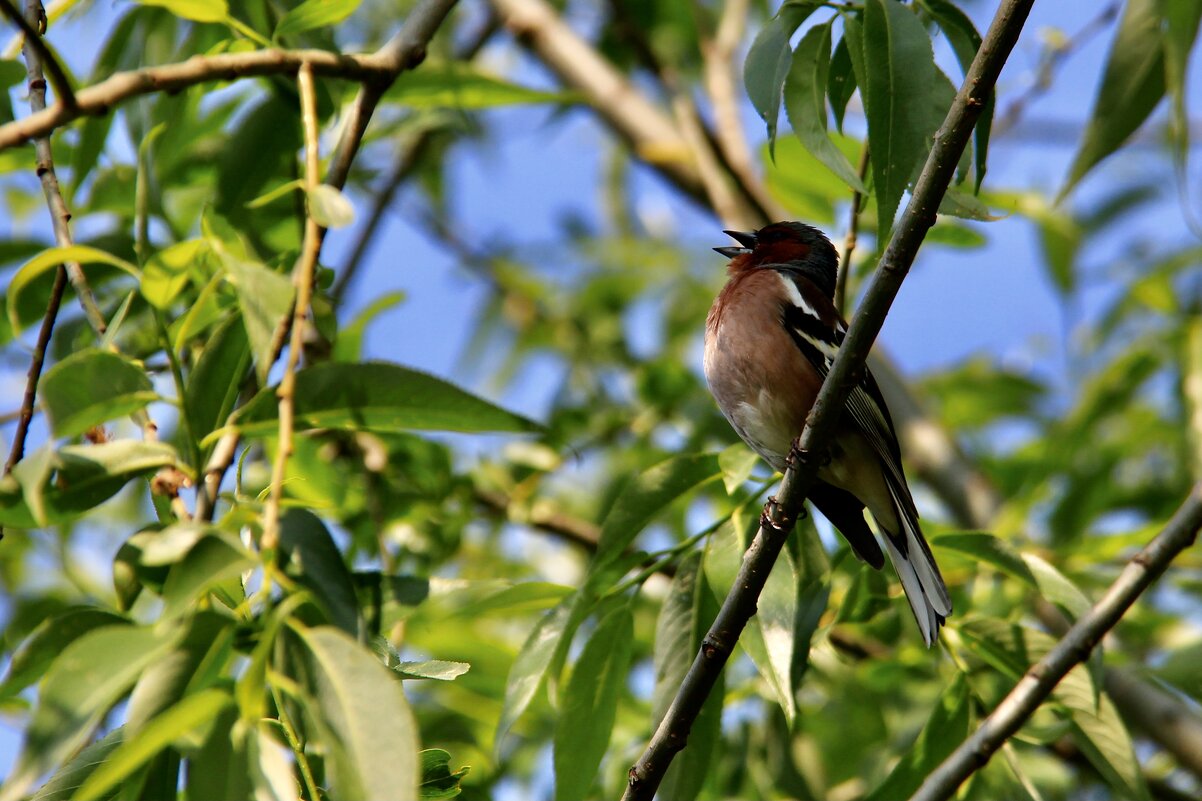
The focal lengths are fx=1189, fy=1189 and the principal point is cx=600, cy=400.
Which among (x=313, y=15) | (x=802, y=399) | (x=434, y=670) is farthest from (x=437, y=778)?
(x=802, y=399)

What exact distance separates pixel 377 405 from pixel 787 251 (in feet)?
12.3

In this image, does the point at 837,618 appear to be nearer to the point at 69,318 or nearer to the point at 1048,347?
the point at 69,318

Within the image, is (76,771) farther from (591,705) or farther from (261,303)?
(591,705)

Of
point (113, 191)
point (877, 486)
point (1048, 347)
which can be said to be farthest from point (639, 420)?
point (1048, 347)

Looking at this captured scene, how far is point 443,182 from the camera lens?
8.83 meters

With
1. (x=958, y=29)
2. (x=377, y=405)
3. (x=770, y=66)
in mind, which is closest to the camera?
(x=377, y=405)

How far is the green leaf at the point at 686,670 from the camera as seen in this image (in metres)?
3.31

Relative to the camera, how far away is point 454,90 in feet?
13.8

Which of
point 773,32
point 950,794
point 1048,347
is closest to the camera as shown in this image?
point 773,32

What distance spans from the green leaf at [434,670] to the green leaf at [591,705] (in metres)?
0.97

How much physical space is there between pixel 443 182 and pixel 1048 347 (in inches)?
182

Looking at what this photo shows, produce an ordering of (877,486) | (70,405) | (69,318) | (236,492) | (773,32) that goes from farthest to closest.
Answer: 1. (877,486)
2. (69,318)
3. (773,32)
4. (236,492)
5. (70,405)

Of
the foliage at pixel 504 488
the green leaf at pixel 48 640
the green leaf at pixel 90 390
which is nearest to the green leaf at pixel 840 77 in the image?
the foliage at pixel 504 488

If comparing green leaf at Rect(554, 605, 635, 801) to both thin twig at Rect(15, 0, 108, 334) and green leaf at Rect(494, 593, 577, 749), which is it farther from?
thin twig at Rect(15, 0, 108, 334)
